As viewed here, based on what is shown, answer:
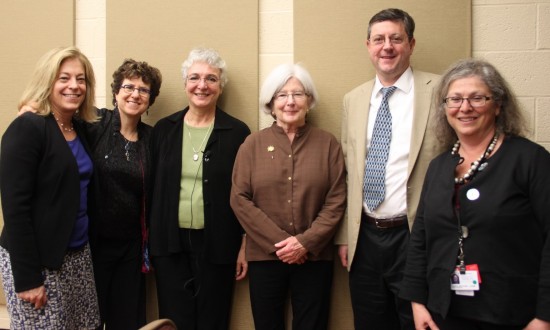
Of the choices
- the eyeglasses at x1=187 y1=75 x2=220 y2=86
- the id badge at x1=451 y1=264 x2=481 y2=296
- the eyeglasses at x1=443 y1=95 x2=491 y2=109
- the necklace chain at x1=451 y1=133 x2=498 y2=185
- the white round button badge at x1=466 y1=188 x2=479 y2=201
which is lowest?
the id badge at x1=451 y1=264 x2=481 y2=296

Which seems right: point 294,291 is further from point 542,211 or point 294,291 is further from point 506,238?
point 542,211

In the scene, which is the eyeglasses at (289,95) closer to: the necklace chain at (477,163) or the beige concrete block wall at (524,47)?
the necklace chain at (477,163)

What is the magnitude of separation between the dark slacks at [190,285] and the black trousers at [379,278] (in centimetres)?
81

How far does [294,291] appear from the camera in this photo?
2492 millimetres

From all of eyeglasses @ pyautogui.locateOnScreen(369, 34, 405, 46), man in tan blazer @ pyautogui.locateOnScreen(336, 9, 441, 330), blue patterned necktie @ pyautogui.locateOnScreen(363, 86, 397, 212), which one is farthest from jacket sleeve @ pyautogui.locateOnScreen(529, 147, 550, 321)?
eyeglasses @ pyautogui.locateOnScreen(369, 34, 405, 46)

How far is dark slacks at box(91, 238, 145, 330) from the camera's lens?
2.58 metres

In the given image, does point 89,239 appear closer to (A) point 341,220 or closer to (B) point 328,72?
(A) point 341,220

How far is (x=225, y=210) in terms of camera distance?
2605 millimetres

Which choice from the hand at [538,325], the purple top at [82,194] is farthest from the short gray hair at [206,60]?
the hand at [538,325]

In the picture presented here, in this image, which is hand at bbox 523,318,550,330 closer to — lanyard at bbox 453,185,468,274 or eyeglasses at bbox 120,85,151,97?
lanyard at bbox 453,185,468,274

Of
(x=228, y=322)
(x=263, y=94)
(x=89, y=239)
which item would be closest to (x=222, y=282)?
(x=228, y=322)

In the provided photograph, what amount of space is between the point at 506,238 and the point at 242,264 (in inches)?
60.7

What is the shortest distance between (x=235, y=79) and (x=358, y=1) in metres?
0.90

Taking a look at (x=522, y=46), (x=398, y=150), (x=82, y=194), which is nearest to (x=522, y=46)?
(x=522, y=46)
